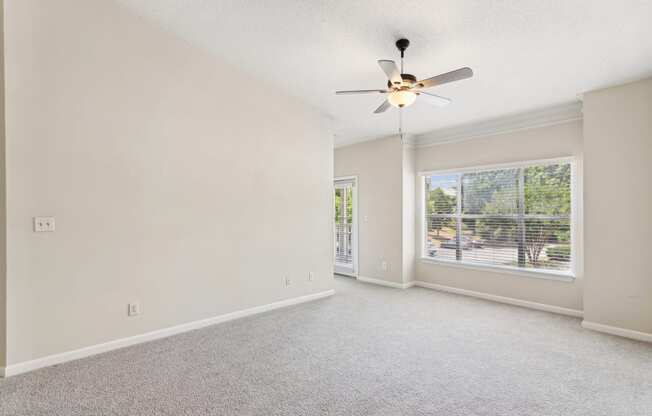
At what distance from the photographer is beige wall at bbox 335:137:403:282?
229 inches

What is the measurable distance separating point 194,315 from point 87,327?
3.22 ft

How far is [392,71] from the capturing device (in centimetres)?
268

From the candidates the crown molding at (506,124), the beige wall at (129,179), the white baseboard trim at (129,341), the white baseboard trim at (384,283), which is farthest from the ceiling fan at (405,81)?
the white baseboard trim at (384,283)

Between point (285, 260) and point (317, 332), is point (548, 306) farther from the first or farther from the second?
point (285, 260)

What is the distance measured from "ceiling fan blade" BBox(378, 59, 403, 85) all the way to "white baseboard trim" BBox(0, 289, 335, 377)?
308cm

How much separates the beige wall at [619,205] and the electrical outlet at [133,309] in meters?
4.75

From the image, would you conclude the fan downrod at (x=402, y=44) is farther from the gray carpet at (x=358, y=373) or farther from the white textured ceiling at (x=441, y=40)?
the gray carpet at (x=358, y=373)

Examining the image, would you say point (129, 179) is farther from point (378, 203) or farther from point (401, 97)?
point (378, 203)

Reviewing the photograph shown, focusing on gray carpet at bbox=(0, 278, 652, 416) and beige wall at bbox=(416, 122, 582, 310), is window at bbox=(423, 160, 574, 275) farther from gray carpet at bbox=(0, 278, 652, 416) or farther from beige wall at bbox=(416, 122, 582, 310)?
gray carpet at bbox=(0, 278, 652, 416)

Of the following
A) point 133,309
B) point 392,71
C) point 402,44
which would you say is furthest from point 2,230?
point 402,44

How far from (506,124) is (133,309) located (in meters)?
5.11

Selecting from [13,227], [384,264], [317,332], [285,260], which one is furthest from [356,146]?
[13,227]

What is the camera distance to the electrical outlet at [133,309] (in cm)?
327

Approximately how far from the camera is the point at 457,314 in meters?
4.25
